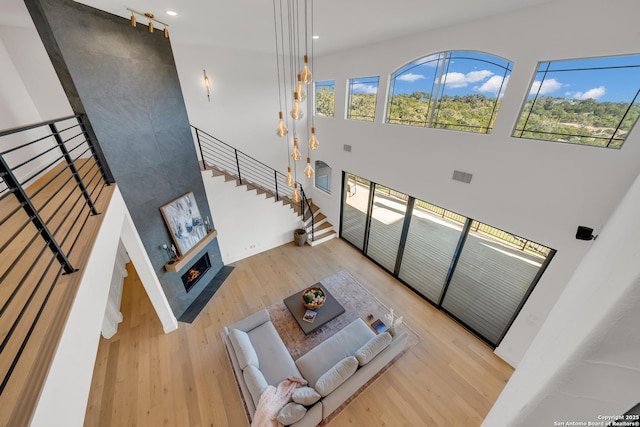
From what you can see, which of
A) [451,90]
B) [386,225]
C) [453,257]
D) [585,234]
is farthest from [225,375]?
[451,90]

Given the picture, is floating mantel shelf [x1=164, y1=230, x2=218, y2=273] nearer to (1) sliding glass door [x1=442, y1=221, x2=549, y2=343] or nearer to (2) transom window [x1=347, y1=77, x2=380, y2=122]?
(2) transom window [x1=347, y1=77, x2=380, y2=122]

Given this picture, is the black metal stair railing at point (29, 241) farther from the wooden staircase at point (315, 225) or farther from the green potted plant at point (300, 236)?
the green potted plant at point (300, 236)

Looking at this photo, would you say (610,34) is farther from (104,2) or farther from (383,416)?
(104,2)

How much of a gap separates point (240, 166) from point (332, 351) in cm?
522

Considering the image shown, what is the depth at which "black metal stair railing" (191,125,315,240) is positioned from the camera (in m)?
6.05

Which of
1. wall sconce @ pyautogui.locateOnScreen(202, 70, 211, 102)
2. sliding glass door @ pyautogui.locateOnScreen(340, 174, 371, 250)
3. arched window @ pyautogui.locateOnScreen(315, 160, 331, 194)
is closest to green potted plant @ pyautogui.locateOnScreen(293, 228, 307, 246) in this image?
sliding glass door @ pyautogui.locateOnScreen(340, 174, 371, 250)

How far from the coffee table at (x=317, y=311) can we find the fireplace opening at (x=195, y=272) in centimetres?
206

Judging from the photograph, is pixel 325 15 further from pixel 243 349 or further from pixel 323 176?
pixel 243 349

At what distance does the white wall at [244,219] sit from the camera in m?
5.56

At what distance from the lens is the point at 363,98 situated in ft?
17.9

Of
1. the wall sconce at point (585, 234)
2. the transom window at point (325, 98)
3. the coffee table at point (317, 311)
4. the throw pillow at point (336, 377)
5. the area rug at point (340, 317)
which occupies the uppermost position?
the transom window at point (325, 98)

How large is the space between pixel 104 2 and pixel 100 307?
11.7 feet

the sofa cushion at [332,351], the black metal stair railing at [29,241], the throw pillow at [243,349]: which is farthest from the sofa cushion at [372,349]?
the black metal stair railing at [29,241]

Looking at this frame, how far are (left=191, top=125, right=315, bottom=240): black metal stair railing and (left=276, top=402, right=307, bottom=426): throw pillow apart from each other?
14.5 ft
